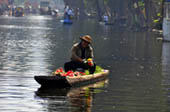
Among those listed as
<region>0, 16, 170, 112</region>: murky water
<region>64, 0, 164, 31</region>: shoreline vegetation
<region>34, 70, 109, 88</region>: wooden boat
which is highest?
<region>34, 70, 109, 88</region>: wooden boat

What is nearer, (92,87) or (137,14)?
(92,87)

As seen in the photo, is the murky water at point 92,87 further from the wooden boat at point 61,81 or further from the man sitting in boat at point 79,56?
the man sitting in boat at point 79,56

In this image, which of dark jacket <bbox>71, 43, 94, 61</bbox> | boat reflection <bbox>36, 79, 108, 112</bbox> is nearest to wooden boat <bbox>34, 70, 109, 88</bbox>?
boat reflection <bbox>36, 79, 108, 112</bbox>

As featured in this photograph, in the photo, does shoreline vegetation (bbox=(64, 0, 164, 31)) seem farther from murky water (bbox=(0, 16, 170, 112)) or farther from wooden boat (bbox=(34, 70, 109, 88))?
wooden boat (bbox=(34, 70, 109, 88))

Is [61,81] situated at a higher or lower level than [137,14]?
higher

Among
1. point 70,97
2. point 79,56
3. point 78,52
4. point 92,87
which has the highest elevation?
point 78,52

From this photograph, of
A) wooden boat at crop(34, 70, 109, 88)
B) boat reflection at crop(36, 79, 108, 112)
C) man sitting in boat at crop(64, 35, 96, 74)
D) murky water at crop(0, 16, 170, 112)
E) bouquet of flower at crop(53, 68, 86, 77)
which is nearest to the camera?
boat reflection at crop(36, 79, 108, 112)

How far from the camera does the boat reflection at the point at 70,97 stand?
16.7 meters

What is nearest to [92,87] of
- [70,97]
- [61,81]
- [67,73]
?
[67,73]

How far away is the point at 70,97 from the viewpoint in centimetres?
1862

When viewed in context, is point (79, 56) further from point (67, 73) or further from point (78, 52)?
point (67, 73)

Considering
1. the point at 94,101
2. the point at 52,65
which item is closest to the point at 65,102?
the point at 94,101

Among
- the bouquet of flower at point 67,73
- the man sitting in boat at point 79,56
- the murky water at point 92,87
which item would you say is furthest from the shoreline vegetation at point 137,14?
the bouquet of flower at point 67,73

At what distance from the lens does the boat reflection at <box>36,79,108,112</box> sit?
16.7 meters
